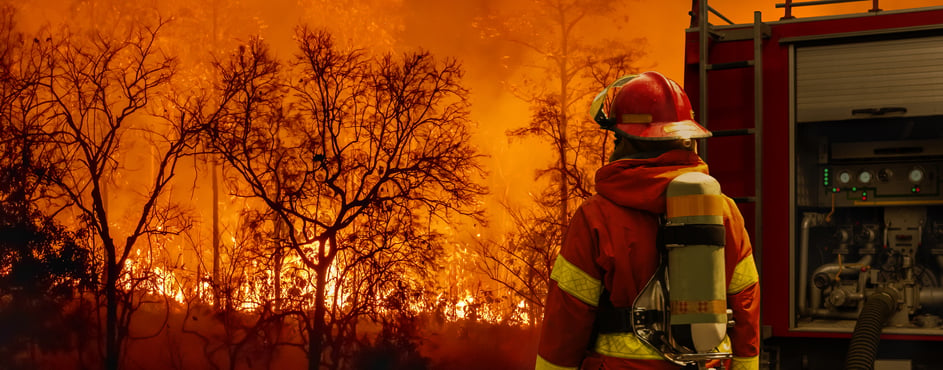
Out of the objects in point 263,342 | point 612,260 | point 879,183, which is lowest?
point 263,342

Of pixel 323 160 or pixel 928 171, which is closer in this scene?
pixel 928 171

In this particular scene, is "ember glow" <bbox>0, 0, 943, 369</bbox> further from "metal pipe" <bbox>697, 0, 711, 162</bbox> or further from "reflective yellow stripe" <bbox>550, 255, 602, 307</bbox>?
"reflective yellow stripe" <bbox>550, 255, 602, 307</bbox>

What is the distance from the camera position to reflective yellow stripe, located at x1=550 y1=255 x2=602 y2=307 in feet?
8.20

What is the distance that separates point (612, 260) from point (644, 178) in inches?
8.8

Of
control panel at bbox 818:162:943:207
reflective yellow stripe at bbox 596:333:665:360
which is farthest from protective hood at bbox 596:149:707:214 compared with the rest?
control panel at bbox 818:162:943:207

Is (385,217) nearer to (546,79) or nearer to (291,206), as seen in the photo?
(291,206)

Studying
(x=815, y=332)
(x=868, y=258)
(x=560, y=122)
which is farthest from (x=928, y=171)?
(x=560, y=122)

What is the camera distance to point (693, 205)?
93.4 inches

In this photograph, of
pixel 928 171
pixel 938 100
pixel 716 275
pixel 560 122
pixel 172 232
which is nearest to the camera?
pixel 716 275

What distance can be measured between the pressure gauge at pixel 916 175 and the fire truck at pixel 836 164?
1cm

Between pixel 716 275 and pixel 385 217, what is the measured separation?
18.0 ft

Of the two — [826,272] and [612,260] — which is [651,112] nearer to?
[612,260]

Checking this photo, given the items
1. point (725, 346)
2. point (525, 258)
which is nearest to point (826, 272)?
A: point (525, 258)

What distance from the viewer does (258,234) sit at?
7930 mm
